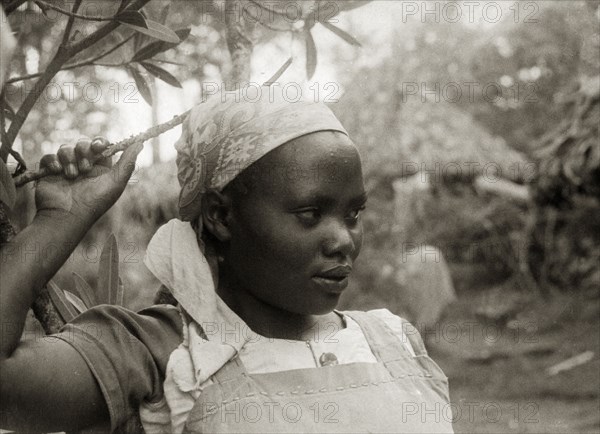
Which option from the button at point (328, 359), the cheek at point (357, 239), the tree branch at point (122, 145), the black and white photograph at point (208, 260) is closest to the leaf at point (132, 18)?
the black and white photograph at point (208, 260)

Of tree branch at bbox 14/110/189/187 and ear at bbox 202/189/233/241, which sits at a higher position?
tree branch at bbox 14/110/189/187

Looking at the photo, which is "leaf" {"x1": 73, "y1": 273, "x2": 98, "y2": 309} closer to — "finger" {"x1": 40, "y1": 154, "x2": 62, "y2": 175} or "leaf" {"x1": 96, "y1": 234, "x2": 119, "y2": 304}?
"leaf" {"x1": 96, "y1": 234, "x2": 119, "y2": 304}

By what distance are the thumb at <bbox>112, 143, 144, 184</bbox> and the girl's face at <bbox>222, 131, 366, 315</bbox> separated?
20cm

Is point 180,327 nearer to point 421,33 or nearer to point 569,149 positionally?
point 569,149

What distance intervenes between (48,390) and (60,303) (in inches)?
12.7

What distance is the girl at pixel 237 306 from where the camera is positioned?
4.06 feet

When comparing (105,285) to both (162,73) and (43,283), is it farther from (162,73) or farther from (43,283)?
(162,73)

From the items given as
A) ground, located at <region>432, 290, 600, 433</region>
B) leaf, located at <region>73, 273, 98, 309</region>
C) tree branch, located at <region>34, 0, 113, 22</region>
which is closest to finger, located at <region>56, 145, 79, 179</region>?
tree branch, located at <region>34, 0, 113, 22</region>

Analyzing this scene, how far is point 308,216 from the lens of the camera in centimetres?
138

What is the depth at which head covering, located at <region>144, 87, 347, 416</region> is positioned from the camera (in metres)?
1.40

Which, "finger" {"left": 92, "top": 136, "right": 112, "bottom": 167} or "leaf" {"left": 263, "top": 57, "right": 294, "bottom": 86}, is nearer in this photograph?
"finger" {"left": 92, "top": 136, "right": 112, "bottom": 167}

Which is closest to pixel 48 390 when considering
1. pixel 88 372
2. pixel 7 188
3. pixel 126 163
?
pixel 88 372

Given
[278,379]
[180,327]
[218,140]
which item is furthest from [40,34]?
[278,379]

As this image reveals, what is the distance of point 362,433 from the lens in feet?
4.46
